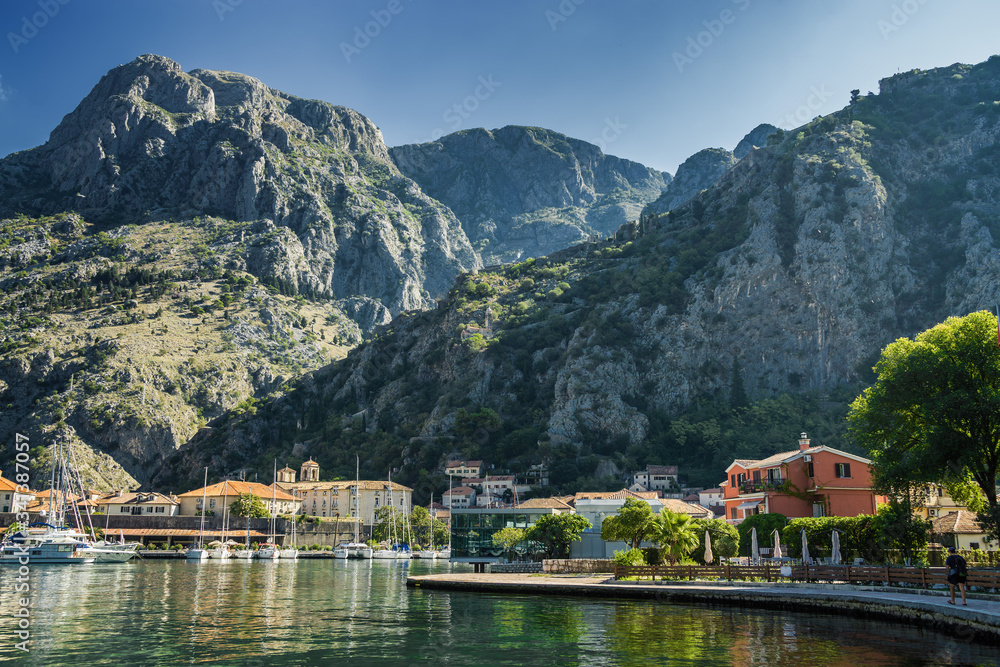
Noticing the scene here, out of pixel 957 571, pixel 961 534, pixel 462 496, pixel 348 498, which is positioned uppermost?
pixel 957 571

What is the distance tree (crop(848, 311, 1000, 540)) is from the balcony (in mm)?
23295

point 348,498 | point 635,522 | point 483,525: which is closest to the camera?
point 635,522

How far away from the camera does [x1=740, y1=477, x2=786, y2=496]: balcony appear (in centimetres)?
6906

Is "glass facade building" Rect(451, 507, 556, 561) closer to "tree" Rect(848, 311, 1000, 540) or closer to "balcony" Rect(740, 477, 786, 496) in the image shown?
"balcony" Rect(740, 477, 786, 496)

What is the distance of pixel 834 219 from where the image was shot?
17388cm

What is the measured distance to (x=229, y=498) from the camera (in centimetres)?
14475

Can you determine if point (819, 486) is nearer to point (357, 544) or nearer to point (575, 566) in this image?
point (575, 566)

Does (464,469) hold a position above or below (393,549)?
above

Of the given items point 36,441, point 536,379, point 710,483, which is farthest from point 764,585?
point 36,441

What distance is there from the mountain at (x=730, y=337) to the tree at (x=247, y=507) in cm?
3637

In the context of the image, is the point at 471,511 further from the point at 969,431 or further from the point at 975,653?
the point at 975,653

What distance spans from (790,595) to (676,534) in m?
15.8

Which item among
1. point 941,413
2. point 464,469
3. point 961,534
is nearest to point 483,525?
point 464,469

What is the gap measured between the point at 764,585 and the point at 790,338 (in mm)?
134644
